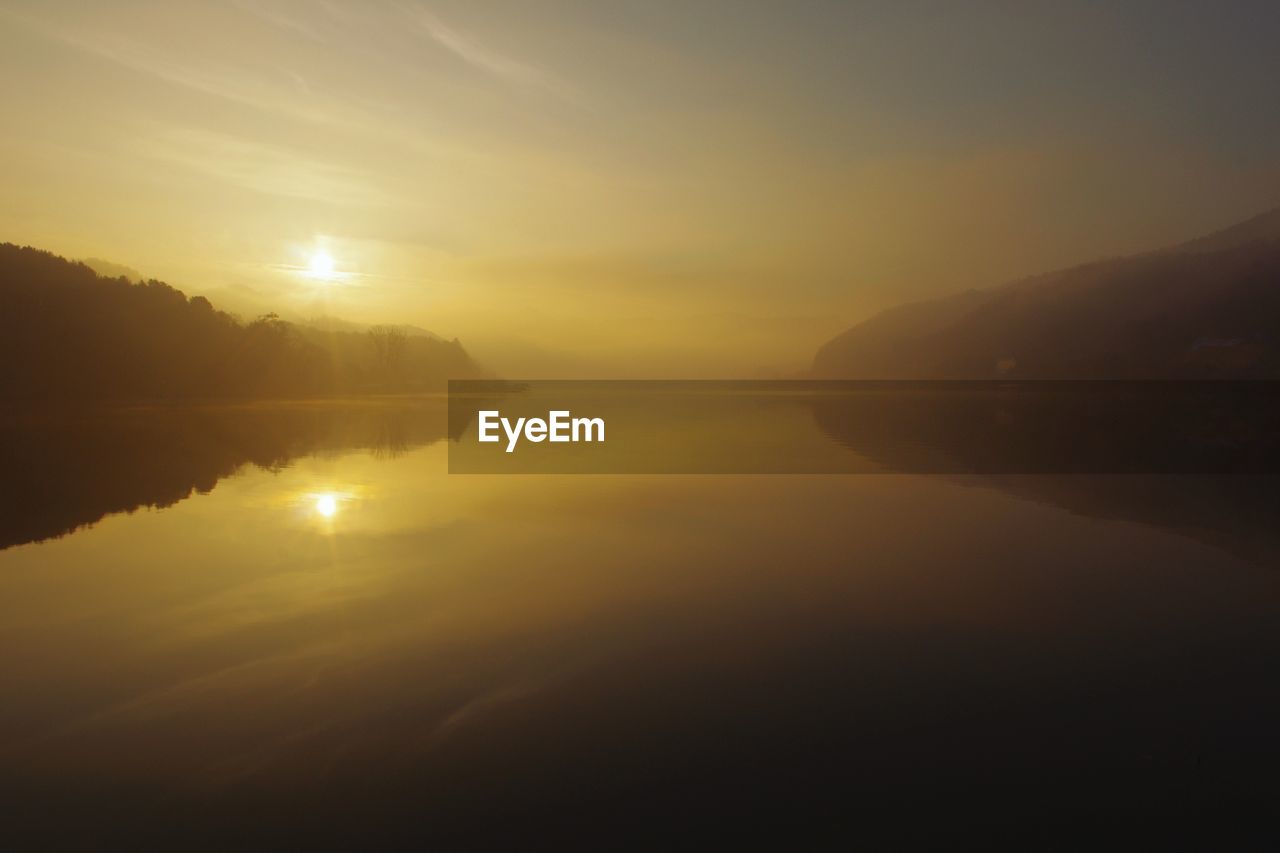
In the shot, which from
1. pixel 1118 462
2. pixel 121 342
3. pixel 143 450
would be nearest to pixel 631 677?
pixel 1118 462

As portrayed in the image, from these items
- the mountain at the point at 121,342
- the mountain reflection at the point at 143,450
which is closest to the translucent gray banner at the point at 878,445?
the mountain reflection at the point at 143,450

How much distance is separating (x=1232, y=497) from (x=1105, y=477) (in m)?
5.87

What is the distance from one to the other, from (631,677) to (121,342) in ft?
368

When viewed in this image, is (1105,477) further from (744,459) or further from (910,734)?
(910,734)

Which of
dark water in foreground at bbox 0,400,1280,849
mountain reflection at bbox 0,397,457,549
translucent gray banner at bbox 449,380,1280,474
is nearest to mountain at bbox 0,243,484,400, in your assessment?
mountain reflection at bbox 0,397,457,549

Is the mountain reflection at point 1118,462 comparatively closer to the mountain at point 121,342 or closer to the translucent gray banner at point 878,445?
the translucent gray banner at point 878,445

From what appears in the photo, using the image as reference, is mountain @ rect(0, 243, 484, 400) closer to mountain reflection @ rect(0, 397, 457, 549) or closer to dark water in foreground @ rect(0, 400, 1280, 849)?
mountain reflection @ rect(0, 397, 457, 549)

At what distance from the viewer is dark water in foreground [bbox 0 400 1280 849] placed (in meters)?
8.27

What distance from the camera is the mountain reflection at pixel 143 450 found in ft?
84.2

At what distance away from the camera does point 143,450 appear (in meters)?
42.5

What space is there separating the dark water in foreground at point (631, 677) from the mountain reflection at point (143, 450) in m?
1.16

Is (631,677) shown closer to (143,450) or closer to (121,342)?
(143,450)

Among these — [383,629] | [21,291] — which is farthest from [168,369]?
[383,629]

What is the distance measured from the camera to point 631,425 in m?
73.1
